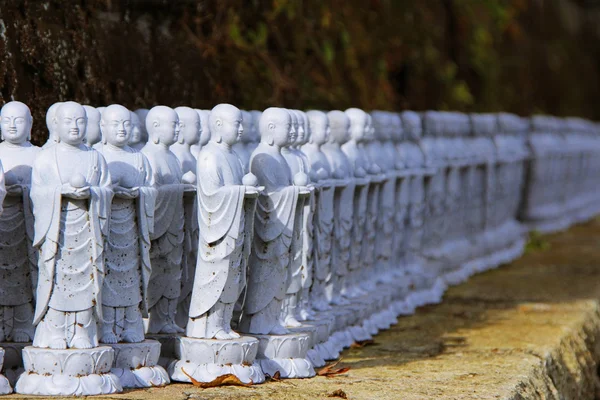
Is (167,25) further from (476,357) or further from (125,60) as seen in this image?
(476,357)

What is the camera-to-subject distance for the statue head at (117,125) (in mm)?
6930

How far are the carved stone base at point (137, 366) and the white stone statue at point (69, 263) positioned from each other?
185 millimetres

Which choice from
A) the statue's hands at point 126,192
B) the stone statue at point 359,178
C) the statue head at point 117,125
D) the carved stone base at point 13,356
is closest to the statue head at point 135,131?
the statue head at point 117,125

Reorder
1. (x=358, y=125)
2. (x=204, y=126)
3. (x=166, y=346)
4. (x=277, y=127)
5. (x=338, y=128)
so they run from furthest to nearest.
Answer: (x=358, y=125) < (x=338, y=128) < (x=204, y=126) < (x=277, y=127) < (x=166, y=346)

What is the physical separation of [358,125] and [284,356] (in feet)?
8.55

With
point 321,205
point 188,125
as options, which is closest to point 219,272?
point 188,125

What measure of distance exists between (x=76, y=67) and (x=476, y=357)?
3.92 m

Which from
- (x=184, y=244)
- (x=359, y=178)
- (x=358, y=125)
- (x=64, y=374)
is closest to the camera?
(x=64, y=374)

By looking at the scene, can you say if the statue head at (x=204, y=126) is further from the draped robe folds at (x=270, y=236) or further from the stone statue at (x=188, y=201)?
the draped robe folds at (x=270, y=236)

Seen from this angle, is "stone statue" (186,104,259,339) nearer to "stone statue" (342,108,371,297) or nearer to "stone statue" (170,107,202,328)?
"stone statue" (170,107,202,328)

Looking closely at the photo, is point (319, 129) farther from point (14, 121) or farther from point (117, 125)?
point (14, 121)

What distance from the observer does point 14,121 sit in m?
6.77

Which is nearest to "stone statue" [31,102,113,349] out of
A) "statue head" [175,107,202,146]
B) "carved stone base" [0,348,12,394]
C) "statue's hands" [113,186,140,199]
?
"statue's hands" [113,186,140,199]

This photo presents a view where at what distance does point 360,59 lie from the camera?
58.0 feet
